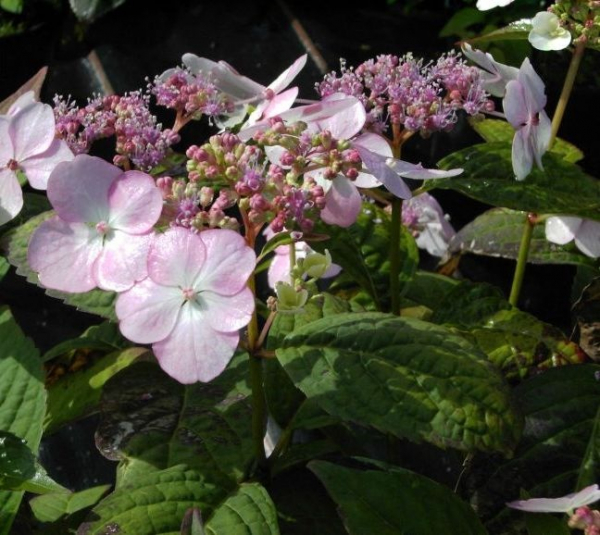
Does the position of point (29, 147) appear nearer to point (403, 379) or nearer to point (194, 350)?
point (194, 350)

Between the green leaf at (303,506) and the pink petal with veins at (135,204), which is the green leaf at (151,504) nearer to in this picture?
the green leaf at (303,506)

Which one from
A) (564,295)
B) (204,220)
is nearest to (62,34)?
(564,295)

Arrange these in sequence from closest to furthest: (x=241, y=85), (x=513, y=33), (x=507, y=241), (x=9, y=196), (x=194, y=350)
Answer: (x=194, y=350) < (x=9, y=196) < (x=241, y=85) < (x=513, y=33) < (x=507, y=241)

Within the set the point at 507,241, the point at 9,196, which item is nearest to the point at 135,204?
the point at 9,196

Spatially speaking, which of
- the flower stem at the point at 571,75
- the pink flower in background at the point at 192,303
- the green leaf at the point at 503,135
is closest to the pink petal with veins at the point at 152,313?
the pink flower in background at the point at 192,303

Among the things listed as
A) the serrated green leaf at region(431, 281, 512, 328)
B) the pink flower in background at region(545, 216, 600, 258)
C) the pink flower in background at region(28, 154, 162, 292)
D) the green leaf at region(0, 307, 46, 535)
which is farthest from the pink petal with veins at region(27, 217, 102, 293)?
the pink flower in background at region(545, 216, 600, 258)

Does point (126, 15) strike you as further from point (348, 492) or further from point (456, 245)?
point (348, 492)

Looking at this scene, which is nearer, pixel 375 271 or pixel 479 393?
pixel 479 393

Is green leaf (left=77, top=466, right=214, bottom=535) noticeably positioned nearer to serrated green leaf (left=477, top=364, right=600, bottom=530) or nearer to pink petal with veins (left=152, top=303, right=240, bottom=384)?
pink petal with veins (left=152, top=303, right=240, bottom=384)
